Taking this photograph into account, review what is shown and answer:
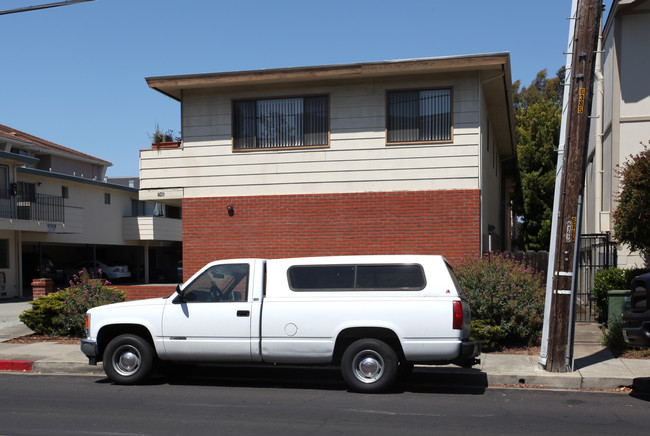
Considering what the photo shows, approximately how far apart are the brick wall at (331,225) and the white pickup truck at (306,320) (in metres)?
5.58

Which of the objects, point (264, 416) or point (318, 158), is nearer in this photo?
point (264, 416)

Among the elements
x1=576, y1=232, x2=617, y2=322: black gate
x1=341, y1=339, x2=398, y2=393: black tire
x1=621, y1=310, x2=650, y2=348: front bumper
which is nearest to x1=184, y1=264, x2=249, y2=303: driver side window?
x1=341, y1=339, x2=398, y2=393: black tire

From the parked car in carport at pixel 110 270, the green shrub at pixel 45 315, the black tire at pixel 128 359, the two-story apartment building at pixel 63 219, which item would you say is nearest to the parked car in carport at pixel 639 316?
the black tire at pixel 128 359

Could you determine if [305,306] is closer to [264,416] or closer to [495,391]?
[264,416]

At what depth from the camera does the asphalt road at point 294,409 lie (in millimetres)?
7039

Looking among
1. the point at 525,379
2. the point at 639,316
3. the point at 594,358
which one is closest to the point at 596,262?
the point at 594,358

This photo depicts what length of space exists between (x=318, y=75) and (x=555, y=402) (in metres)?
9.16

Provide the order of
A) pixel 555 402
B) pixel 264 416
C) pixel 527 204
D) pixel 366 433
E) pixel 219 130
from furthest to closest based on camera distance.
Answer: pixel 527 204
pixel 219 130
pixel 555 402
pixel 264 416
pixel 366 433

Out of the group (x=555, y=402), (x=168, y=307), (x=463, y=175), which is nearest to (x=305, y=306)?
(x=168, y=307)

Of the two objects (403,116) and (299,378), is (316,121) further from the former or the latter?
(299,378)

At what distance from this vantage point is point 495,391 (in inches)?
364

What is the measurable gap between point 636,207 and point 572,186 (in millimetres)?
2764

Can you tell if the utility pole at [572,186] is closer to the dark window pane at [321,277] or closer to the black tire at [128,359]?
the dark window pane at [321,277]

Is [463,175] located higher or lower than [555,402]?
higher
